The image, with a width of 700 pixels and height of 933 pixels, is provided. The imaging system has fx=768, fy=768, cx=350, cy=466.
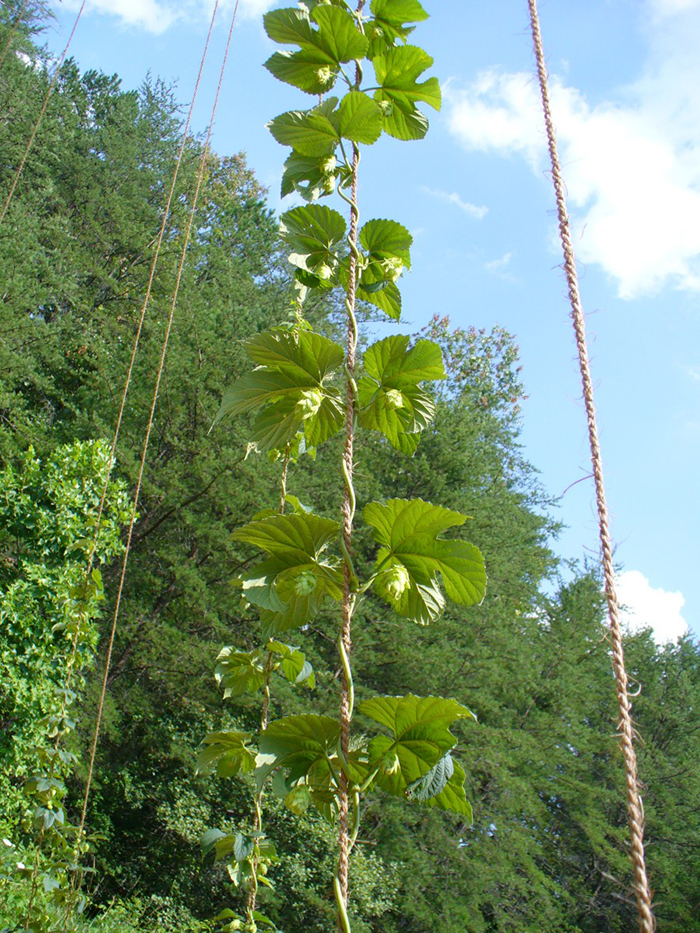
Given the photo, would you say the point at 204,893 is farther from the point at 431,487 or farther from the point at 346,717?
the point at 346,717

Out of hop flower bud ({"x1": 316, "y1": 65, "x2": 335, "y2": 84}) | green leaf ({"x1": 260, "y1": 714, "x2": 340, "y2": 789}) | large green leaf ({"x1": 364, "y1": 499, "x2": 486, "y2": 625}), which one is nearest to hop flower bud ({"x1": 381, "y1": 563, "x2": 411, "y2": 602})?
large green leaf ({"x1": 364, "y1": 499, "x2": 486, "y2": 625})

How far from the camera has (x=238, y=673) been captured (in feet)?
4.08

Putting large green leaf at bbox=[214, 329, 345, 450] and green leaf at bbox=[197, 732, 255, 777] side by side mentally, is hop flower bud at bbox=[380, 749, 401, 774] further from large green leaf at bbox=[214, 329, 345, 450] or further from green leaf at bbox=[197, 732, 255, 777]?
green leaf at bbox=[197, 732, 255, 777]

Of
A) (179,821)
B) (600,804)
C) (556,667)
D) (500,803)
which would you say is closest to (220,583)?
(179,821)

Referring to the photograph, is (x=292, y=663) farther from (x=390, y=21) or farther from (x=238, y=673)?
(x=390, y=21)

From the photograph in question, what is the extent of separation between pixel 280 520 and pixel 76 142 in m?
11.6

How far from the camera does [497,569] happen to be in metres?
8.49

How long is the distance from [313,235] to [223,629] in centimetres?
654

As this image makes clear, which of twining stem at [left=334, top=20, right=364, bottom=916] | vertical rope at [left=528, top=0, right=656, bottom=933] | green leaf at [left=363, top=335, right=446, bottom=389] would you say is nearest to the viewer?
vertical rope at [left=528, top=0, right=656, bottom=933]

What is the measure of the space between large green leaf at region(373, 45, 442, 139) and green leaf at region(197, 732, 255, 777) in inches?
34.0

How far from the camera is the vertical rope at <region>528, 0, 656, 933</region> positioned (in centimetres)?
49

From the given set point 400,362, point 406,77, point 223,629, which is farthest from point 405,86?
point 223,629

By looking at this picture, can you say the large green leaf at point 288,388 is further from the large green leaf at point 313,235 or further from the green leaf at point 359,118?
the green leaf at point 359,118

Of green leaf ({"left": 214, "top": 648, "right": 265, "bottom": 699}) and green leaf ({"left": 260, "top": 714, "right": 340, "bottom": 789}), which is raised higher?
green leaf ({"left": 214, "top": 648, "right": 265, "bottom": 699})
